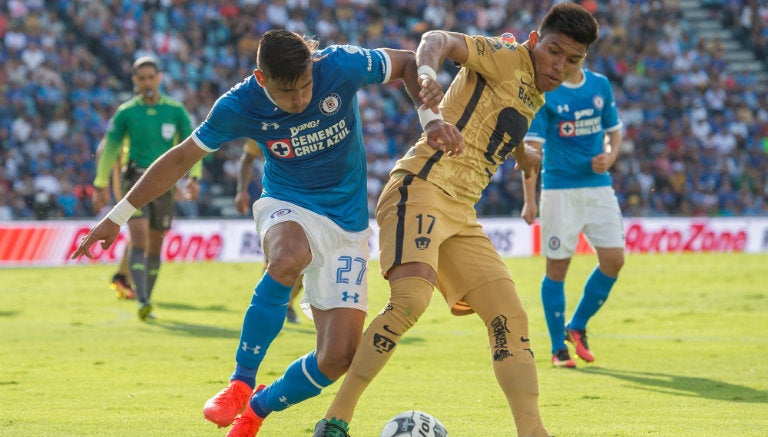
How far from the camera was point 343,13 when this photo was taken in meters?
31.0

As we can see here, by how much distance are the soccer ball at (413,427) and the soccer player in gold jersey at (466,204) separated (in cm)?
24

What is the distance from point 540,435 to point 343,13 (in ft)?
86.6

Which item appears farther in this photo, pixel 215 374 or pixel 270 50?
pixel 215 374

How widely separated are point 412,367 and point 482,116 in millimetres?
3819

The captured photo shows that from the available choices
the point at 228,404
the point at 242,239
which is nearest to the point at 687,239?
the point at 242,239

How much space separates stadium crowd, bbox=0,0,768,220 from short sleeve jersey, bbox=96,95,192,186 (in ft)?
34.4

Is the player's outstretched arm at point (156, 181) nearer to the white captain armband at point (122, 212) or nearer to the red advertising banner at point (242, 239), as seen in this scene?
the white captain armband at point (122, 212)

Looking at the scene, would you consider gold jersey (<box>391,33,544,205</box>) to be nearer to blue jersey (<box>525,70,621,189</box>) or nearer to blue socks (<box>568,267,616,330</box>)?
blue jersey (<box>525,70,621,189</box>)

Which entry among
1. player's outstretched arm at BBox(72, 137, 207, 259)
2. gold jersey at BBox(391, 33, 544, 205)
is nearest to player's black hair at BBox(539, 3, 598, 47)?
gold jersey at BBox(391, 33, 544, 205)

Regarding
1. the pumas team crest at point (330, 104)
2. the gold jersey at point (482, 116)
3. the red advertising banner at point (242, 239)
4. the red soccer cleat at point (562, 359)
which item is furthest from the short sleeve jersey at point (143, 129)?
the gold jersey at point (482, 116)

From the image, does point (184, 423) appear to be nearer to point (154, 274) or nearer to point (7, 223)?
point (154, 274)

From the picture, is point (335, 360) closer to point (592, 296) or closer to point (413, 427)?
point (413, 427)

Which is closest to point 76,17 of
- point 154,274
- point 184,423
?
point 154,274

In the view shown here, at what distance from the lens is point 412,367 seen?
9.55 meters
